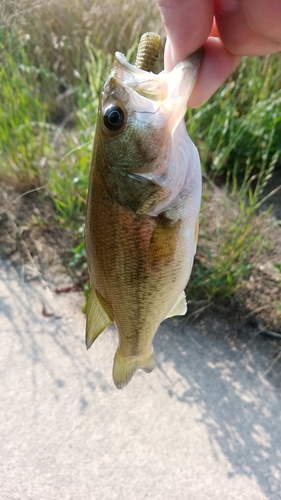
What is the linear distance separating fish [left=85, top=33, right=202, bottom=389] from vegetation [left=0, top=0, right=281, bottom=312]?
0.98 metres

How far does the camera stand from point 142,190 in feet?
2.85

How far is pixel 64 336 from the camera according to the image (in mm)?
2035

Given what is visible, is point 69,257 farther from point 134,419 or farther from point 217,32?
point 217,32

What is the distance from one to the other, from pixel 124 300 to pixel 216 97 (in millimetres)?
1779

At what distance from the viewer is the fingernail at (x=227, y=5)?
1.04 meters

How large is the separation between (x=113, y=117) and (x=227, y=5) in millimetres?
469

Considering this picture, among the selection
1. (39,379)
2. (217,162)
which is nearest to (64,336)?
(39,379)

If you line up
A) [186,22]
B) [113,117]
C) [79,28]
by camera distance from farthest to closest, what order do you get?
[79,28] → [186,22] → [113,117]

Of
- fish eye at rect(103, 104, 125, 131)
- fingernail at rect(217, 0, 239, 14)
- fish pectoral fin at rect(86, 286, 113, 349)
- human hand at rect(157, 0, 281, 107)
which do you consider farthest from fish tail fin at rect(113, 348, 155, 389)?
fingernail at rect(217, 0, 239, 14)

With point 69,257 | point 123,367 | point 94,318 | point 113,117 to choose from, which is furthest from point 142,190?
point 69,257

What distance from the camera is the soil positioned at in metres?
2.00

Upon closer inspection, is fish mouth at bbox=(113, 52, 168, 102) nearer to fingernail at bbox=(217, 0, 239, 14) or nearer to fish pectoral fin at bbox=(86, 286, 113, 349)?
fingernail at bbox=(217, 0, 239, 14)

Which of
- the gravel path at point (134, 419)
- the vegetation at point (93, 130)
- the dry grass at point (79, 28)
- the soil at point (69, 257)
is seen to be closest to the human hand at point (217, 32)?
the vegetation at point (93, 130)

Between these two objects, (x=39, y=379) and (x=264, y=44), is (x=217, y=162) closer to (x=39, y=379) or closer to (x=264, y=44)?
(x=264, y=44)
